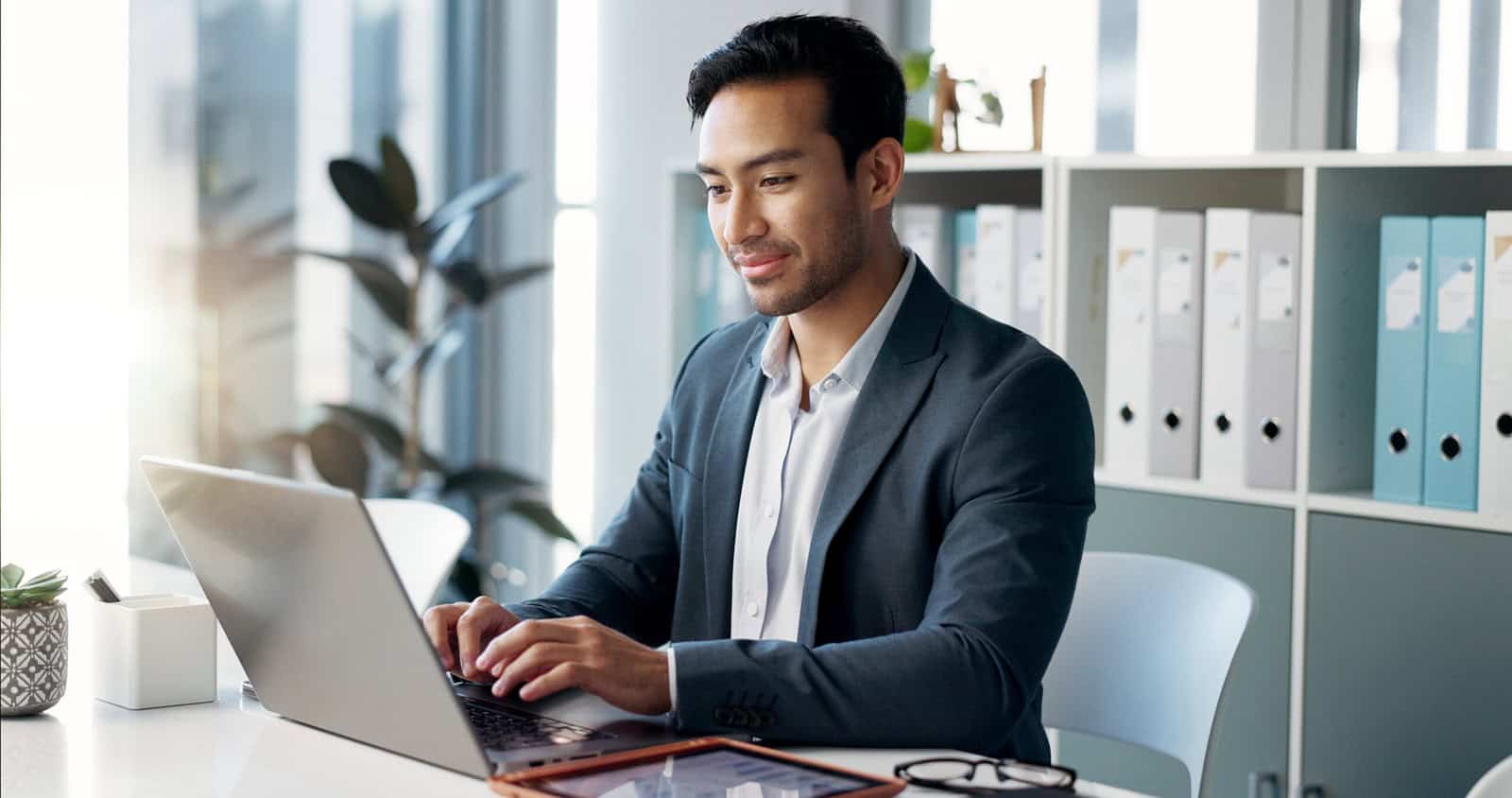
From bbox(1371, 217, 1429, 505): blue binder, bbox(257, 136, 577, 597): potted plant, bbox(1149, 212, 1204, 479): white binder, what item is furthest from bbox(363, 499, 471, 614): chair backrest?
bbox(1371, 217, 1429, 505): blue binder

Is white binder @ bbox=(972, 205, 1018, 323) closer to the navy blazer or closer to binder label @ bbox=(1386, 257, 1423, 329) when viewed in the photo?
Answer: binder label @ bbox=(1386, 257, 1423, 329)

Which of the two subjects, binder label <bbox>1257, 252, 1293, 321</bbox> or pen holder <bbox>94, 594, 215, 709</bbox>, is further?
binder label <bbox>1257, 252, 1293, 321</bbox>

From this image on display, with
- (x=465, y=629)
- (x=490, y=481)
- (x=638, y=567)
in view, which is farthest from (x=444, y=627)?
(x=490, y=481)

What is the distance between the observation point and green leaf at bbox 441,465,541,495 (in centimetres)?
344

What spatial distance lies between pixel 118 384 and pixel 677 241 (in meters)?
1.15

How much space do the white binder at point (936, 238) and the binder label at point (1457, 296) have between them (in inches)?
33.9

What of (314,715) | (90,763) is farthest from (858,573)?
(90,763)

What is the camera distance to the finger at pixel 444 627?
4.89ft

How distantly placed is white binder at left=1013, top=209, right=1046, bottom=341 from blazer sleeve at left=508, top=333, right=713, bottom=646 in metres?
0.93

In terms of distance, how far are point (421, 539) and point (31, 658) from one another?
Result: 93cm

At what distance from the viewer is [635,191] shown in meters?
3.81

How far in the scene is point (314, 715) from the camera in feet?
4.44

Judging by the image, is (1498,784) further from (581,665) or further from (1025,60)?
(1025,60)

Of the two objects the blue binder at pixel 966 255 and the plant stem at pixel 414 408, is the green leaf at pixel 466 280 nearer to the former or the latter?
the plant stem at pixel 414 408
